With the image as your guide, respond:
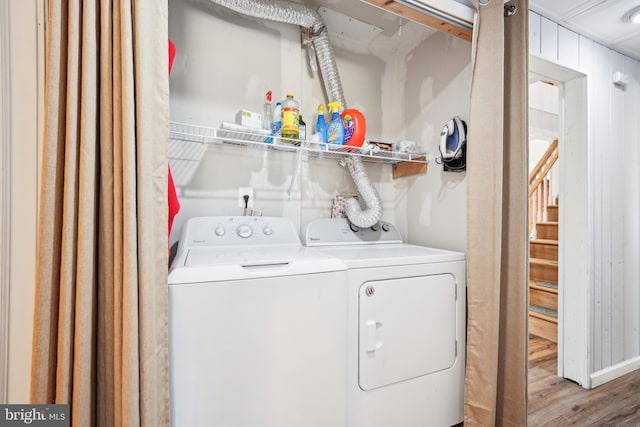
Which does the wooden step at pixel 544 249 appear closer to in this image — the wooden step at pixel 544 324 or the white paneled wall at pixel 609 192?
the wooden step at pixel 544 324

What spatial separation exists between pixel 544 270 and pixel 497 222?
2431 millimetres

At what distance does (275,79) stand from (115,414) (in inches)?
69.9

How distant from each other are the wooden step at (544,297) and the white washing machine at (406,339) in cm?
200

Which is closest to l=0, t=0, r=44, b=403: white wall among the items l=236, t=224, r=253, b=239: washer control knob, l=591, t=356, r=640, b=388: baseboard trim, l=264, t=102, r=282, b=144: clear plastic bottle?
l=236, t=224, r=253, b=239: washer control knob

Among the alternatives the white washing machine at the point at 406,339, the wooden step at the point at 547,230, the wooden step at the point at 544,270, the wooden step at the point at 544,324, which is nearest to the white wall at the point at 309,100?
the white washing machine at the point at 406,339

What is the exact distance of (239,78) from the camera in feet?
5.88

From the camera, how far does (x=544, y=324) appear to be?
286 cm

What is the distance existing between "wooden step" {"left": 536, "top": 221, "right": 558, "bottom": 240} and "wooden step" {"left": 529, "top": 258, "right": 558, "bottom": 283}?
458 millimetres

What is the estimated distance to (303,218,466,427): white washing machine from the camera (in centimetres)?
130

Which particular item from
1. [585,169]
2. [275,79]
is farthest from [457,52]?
[585,169]

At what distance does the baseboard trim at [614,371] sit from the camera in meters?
2.09

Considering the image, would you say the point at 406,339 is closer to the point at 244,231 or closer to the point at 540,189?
the point at 244,231

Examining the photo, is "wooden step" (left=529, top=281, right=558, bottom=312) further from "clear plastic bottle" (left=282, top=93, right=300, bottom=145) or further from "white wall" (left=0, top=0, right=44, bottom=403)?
"white wall" (left=0, top=0, right=44, bottom=403)

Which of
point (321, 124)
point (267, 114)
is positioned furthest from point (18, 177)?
point (321, 124)
